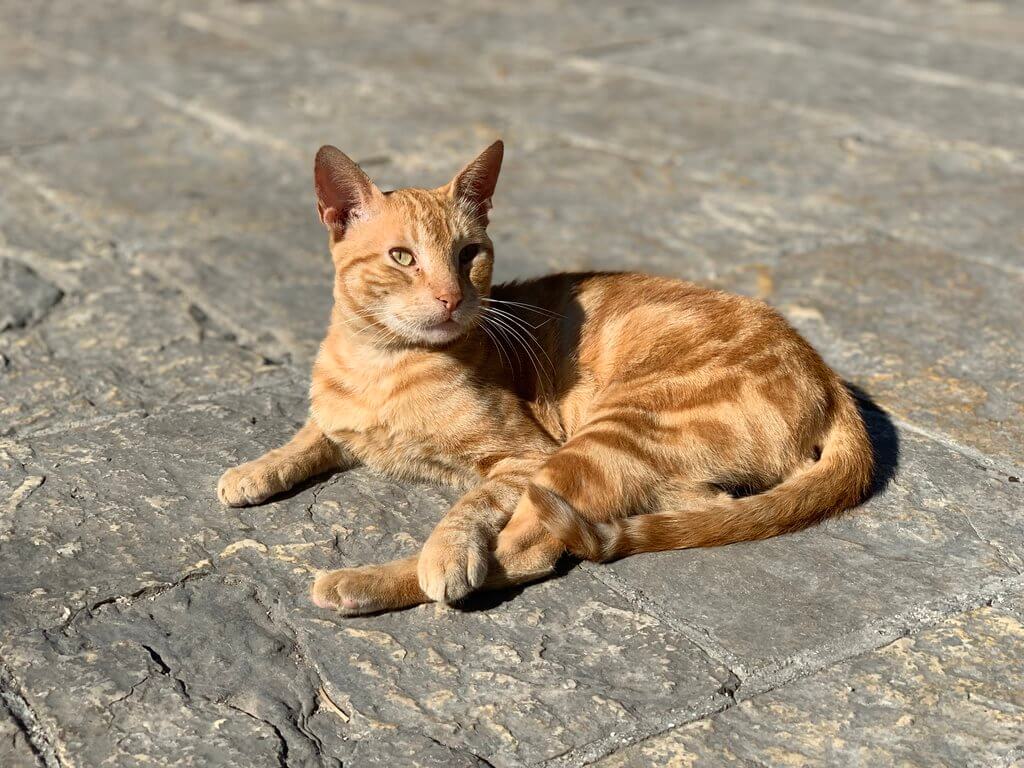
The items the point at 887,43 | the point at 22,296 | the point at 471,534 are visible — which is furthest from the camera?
the point at 887,43

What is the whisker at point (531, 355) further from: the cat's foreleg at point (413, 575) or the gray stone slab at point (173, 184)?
the gray stone slab at point (173, 184)

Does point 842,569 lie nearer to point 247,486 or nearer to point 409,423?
point 409,423

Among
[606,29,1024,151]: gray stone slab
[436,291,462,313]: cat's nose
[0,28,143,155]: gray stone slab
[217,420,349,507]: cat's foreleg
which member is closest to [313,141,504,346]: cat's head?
[436,291,462,313]: cat's nose

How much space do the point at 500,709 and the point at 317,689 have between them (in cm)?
40

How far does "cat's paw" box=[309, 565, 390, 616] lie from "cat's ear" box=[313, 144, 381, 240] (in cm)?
107

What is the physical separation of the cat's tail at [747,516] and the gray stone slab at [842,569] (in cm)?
5

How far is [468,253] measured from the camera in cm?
337

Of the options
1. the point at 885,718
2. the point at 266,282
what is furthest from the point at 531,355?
the point at 266,282

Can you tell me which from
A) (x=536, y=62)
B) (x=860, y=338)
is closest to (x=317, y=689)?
(x=860, y=338)

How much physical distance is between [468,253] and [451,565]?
3.19 feet

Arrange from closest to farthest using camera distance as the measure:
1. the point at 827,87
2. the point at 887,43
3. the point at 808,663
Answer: the point at 808,663 < the point at 827,87 < the point at 887,43

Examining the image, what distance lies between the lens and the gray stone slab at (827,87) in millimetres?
6703

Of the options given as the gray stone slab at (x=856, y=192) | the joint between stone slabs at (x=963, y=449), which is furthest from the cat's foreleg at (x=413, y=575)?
the gray stone slab at (x=856, y=192)

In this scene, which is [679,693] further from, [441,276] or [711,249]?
[711,249]
